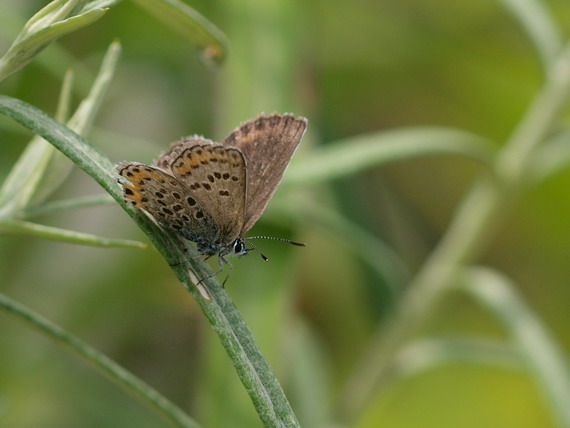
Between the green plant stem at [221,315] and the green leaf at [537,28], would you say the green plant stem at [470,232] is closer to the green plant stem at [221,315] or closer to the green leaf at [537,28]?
the green leaf at [537,28]

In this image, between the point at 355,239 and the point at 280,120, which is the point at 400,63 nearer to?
the point at 355,239

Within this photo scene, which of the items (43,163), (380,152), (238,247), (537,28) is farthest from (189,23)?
(537,28)

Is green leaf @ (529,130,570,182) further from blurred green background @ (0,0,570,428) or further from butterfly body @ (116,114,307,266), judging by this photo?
butterfly body @ (116,114,307,266)

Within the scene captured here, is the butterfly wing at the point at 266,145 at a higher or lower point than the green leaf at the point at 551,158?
lower

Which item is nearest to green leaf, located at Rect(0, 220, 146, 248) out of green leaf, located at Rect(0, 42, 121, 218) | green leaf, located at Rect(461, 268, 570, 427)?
green leaf, located at Rect(0, 42, 121, 218)

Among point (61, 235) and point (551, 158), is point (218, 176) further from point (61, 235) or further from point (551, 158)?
point (551, 158)

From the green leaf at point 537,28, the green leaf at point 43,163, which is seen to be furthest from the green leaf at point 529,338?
the green leaf at point 43,163

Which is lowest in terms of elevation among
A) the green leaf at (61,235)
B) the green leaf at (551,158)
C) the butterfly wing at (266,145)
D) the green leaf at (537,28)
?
the green leaf at (61,235)
